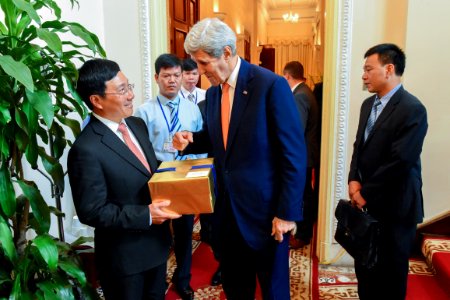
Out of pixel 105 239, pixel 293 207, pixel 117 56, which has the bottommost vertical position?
pixel 105 239

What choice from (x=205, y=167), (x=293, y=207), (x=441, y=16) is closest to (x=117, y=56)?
(x=205, y=167)

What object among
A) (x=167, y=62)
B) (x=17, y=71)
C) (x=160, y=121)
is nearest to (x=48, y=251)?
(x=17, y=71)

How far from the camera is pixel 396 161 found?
5.74ft

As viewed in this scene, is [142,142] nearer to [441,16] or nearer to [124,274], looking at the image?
[124,274]

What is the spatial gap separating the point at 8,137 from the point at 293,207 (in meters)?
1.12

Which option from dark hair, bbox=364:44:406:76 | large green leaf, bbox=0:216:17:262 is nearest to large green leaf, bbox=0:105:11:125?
large green leaf, bbox=0:216:17:262

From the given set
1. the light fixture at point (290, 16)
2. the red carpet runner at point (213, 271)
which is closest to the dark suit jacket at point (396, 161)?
the red carpet runner at point (213, 271)

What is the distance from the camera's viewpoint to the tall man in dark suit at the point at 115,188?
131cm

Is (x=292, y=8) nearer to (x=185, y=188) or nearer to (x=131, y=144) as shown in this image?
(x=131, y=144)

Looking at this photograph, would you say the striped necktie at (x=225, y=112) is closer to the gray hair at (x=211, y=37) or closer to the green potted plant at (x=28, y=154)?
the gray hair at (x=211, y=37)

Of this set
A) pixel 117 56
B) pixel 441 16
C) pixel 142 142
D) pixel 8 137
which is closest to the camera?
pixel 8 137

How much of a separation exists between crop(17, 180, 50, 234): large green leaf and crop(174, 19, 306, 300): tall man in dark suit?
0.60 metres

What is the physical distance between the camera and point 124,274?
4.62ft

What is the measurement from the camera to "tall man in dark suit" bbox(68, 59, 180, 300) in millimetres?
1307
